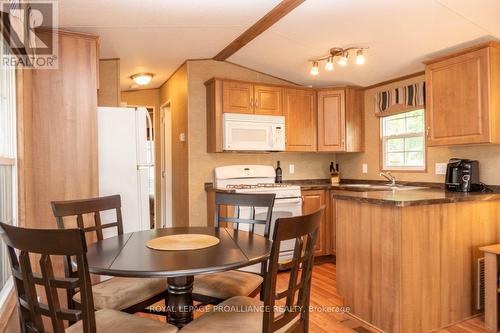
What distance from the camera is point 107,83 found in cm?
370

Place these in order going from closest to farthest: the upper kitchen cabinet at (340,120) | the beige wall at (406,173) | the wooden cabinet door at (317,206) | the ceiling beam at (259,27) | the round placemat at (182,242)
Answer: the round placemat at (182,242) → the ceiling beam at (259,27) → the beige wall at (406,173) → the wooden cabinet door at (317,206) → the upper kitchen cabinet at (340,120)

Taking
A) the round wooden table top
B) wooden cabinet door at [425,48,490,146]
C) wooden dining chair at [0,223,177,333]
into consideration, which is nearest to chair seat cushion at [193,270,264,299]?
the round wooden table top

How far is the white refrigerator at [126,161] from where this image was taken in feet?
9.52

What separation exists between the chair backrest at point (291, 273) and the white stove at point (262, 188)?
6.60 feet

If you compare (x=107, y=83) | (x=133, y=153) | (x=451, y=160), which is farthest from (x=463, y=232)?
(x=107, y=83)

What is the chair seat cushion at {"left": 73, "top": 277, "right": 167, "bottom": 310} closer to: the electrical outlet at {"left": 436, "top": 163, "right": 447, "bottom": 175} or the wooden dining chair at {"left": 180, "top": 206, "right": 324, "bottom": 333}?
the wooden dining chair at {"left": 180, "top": 206, "right": 324, "bottom": 333}

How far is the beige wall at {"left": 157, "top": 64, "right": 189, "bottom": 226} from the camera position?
4.22 metres

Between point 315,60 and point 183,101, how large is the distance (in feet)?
5.65

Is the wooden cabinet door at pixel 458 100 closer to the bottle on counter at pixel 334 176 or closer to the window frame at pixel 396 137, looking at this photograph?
the window frame at pixel 396 137

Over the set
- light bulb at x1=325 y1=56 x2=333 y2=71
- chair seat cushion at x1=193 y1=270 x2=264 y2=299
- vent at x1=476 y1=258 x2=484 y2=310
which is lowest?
vent at x1=476 y1=258 x2=484 y2=310

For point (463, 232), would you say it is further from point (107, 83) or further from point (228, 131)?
point (107, 83)

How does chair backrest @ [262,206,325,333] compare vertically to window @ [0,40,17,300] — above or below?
below

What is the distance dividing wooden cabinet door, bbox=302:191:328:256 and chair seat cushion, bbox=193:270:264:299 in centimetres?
207

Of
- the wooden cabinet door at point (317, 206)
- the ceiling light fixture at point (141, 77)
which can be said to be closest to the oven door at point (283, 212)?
the wooden cabinet door at point (317, 206)
